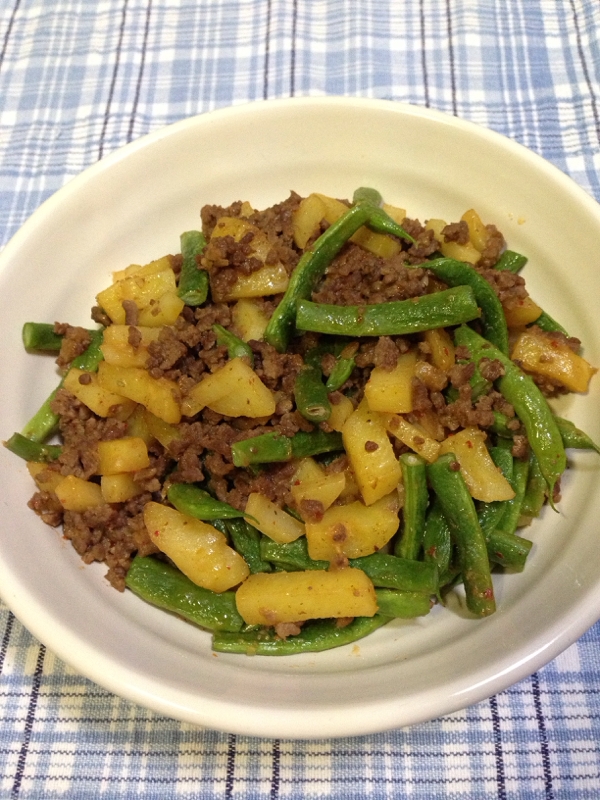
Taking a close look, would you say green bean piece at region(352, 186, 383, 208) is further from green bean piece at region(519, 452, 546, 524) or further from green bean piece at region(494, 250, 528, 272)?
green bean piece at region(519, 452, 546, 524)

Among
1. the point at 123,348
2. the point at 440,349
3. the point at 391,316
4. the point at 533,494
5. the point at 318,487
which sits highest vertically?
the point at 391,316

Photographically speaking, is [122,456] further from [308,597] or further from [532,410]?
[532,410]

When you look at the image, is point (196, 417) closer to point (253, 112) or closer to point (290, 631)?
point (290, 631)

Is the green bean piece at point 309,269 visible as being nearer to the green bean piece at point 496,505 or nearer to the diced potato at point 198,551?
the diced potato at point 198,551

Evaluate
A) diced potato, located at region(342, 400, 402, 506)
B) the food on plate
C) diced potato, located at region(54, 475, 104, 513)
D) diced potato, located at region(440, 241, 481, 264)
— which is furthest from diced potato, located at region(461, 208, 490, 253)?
diced potato, located at region(54, 475, 104, 513)

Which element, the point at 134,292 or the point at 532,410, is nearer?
the point at 532,410

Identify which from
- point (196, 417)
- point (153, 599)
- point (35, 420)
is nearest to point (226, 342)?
point (196, 417)

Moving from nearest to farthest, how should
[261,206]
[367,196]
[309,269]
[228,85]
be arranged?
[309,269], [367,196], [261,206], [228,85]

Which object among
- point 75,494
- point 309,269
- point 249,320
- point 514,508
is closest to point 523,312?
point 514,508
